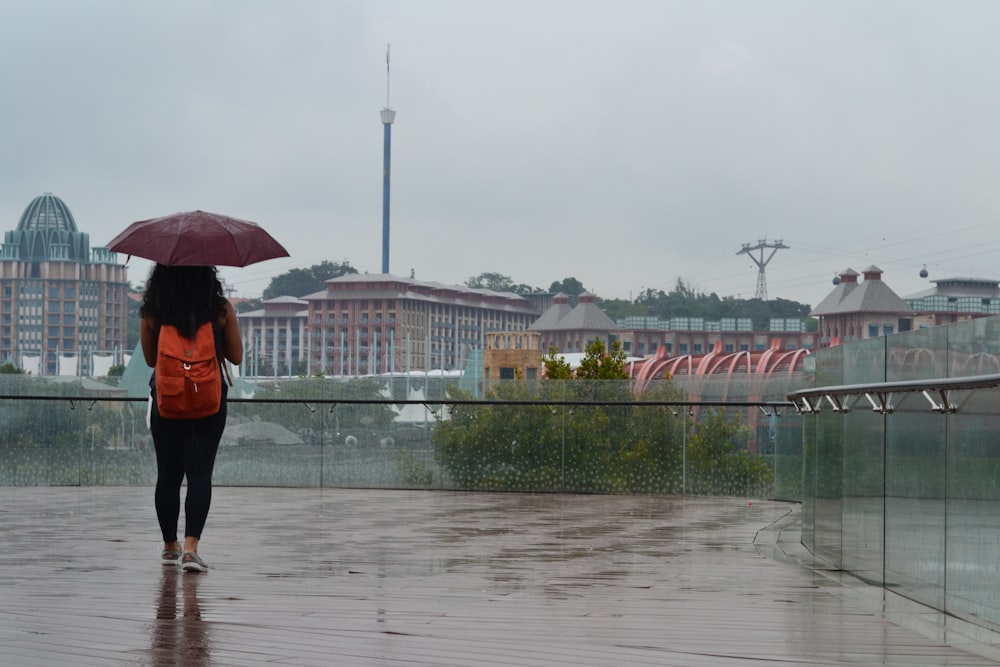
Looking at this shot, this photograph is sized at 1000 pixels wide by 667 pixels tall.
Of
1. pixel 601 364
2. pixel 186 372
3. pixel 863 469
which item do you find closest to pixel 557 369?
pixel 601 364

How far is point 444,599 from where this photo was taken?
18.9ft

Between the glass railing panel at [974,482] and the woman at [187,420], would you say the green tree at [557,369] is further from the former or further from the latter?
the glass railing panel at [974,482]

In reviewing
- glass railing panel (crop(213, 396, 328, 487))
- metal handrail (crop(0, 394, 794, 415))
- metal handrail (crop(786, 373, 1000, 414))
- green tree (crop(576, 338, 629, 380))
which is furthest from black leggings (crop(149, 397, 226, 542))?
green tree (crop(576, 338, 629, 380))

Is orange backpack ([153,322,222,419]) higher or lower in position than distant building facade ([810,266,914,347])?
lower

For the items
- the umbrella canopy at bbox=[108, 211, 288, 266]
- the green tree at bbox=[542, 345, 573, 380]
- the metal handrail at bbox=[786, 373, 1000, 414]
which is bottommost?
the metal handrail at bbox=[786, 373, 1000, 414]

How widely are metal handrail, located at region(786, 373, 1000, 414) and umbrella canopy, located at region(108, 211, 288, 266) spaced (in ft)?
8.79

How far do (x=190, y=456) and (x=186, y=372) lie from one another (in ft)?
1.48

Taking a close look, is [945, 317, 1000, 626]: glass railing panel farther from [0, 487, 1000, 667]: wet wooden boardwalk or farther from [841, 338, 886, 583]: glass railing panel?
[841, 338, 886, 583]: glass railing panel

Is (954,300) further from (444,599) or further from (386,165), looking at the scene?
(444,599)

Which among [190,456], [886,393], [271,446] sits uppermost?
[886,393]

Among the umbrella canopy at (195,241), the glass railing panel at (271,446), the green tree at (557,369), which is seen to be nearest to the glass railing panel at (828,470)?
the umbrella canopy at (195,241)

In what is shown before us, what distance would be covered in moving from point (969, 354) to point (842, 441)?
2.31 meters

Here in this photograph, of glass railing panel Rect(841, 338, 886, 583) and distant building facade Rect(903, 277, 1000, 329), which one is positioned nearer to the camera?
glass railing panel Rect(841, 338, 886, 583)

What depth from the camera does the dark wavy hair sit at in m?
6.55
